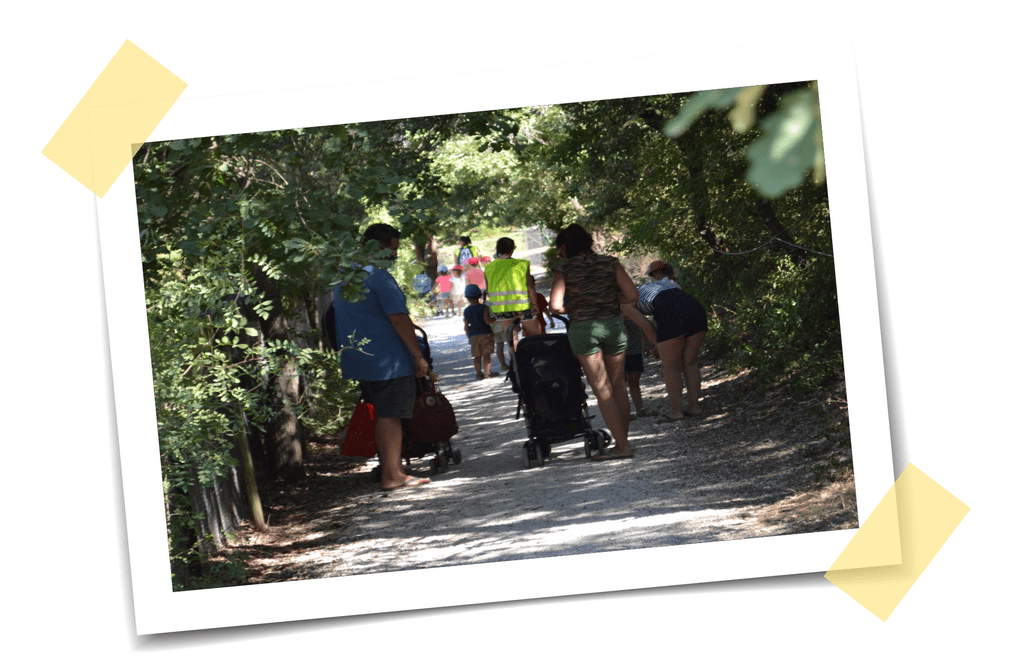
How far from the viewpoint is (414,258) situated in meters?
16.1

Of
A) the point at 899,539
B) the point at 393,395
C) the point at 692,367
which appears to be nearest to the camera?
the point at 899,539

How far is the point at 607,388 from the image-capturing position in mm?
6617

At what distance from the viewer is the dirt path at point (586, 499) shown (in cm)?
507

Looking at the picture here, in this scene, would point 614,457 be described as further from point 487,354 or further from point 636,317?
point 487,354

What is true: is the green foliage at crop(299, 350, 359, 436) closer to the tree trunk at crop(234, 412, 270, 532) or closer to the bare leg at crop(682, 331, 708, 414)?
the tree trunk at crop(234, 412, 270, 532)

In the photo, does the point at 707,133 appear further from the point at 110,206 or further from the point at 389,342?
the point at 110,206

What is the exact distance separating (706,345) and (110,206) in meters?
7.76

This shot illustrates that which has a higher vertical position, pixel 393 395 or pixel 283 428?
pixel 393 395

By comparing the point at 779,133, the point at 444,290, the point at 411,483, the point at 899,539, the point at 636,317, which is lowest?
the point at 899,539

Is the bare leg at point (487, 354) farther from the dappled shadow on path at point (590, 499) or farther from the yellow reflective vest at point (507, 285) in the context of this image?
the dappled shadow on path at point (590, 499)

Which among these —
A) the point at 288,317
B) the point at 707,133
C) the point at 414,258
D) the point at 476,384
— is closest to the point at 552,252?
the point at 414,258

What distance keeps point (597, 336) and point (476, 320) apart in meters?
5.99

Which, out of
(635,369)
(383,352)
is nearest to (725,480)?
(635,369)

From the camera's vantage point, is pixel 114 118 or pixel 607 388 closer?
pixel 114 118
